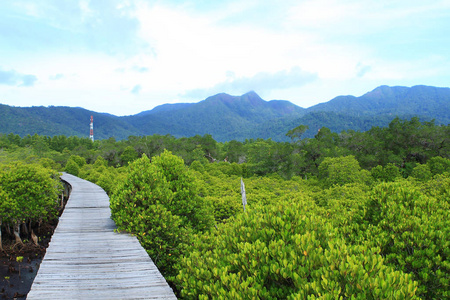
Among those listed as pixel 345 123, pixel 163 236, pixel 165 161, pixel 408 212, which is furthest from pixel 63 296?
pixel 345 123

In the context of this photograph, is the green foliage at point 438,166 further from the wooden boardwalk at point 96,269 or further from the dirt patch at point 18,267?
the dirt patch at point 18,267

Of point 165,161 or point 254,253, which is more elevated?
point 165,161

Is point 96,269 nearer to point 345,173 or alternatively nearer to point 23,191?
point 23,191

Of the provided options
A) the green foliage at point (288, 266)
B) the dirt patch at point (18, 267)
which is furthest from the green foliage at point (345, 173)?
the dirt patch at point (18, 267)

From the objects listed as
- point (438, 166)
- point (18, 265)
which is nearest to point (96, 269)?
point (18, 265)

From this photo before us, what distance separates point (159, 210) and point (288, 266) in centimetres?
388

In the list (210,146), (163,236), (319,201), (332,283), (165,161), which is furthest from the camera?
(210,146)

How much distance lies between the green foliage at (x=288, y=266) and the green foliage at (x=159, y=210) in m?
2.37

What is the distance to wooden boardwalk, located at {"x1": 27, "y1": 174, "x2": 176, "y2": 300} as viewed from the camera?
3803 millimetres

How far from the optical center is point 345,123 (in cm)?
19888

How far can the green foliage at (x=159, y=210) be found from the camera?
6020 mm

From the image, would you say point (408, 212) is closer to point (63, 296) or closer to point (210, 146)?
point (63, 296)

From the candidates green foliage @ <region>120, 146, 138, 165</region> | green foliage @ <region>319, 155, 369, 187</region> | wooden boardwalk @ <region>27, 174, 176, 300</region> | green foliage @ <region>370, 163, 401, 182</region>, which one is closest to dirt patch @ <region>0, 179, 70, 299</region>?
wooden boardwalk @ <region>27, 174, 176, 300</region>

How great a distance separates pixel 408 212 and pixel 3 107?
187962 millimetres
